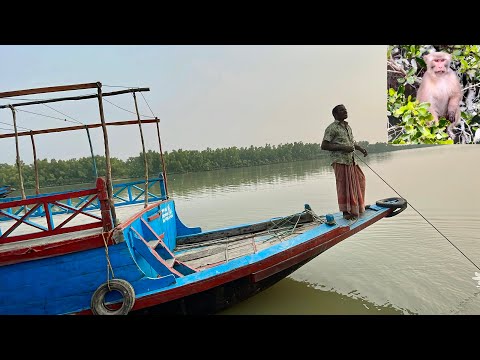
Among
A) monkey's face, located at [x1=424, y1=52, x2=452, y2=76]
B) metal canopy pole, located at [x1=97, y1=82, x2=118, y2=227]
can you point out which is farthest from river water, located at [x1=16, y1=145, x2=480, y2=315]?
metal canopy pole, located at [x1=97, y1=82, x2=118, y2=227]

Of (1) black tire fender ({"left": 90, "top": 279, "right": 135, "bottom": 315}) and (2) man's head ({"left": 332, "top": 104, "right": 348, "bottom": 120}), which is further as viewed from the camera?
(2) man's head ({"left": 332, "top": 104, "right": 348, "bottom": 120})

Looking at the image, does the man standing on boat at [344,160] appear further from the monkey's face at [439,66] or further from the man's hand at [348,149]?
the monkey's face at [439,66]

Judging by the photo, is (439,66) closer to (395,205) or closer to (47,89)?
(395,205)

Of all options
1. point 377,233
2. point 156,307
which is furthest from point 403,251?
point 156,307

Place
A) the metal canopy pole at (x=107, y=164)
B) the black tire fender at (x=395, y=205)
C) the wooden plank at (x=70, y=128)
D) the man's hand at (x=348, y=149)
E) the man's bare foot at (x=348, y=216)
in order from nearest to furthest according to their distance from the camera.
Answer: the metal canopy pole at (x=107, y=164)
the man's hand at (x=348, y=149)
the man's bare foot at (x=348, y=216)
the black tire fender at (x=395, y=205)
the wooden plank at (x=70, y=128)

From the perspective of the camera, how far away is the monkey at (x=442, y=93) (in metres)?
4.96

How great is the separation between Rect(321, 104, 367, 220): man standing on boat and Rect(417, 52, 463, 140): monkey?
1724mm

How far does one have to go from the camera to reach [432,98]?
16.4 feet

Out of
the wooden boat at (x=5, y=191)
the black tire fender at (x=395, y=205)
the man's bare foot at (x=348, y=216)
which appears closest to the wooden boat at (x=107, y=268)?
the man's bare foot at (x=348, y=216)

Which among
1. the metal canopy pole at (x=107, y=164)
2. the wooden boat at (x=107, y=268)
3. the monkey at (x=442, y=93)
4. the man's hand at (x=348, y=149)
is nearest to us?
the wooden boat at (x=107, y=268)

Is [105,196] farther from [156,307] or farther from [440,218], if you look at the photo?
[440,218]

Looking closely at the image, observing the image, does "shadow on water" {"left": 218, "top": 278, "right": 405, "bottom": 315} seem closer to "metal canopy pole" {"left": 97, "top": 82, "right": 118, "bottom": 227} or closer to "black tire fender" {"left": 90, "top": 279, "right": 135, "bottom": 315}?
"black tire fender" {"left": 90, "top": 279, "right": 135, "bottom": 315}

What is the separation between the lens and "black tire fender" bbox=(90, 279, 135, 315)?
306cm

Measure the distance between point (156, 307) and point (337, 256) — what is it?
13.3ft
